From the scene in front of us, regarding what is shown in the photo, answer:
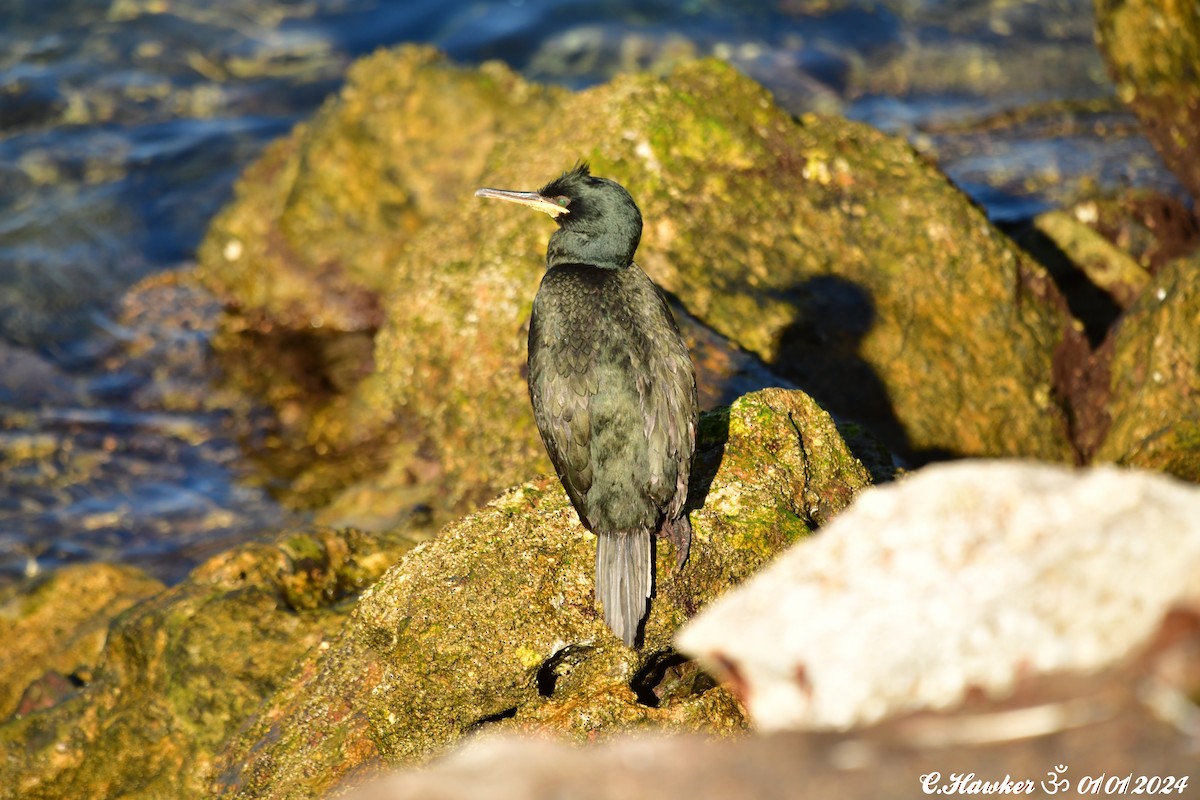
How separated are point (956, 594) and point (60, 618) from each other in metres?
6.62

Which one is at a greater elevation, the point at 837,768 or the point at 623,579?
the point at 837,768

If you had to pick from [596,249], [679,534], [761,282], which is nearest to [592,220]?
[596,249]

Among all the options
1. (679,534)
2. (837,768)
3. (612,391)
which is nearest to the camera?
(837,768)

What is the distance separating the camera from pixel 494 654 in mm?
4465

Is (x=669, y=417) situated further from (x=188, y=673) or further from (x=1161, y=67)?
(x=1161, y=67)

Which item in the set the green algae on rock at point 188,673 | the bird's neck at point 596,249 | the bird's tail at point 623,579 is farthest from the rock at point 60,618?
the bird's tail at point 623,579

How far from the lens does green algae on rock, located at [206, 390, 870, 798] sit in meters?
Result: 4.45

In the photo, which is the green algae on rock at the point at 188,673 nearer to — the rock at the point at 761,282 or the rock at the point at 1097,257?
the rock at the point at 761,282

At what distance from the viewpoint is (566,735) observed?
168 inches

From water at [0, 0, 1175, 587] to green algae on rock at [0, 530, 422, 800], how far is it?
10.1 feet

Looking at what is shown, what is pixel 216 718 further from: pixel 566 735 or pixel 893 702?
pixel 893 702

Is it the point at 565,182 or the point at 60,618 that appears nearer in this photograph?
the point at 565,182

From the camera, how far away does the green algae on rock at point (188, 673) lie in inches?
219

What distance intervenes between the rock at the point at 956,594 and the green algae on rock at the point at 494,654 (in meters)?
1.83
